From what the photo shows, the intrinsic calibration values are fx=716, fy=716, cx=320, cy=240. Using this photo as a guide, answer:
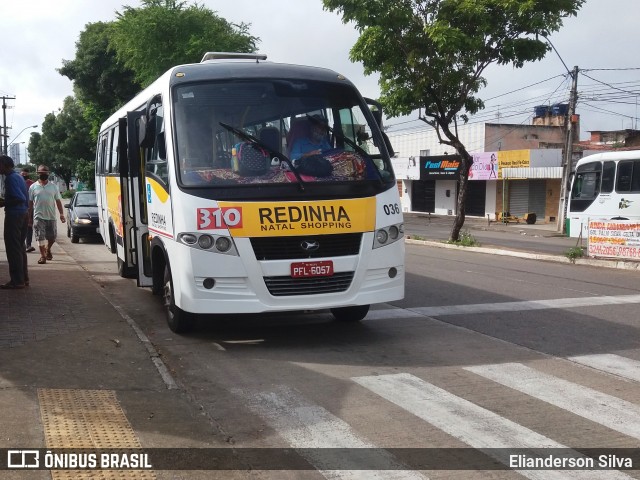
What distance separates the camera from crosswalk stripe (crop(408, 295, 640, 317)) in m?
9.72

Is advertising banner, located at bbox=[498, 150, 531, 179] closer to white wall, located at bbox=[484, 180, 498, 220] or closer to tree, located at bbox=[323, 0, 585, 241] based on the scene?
white wall, located at bbox=[484, 180, 498, 220]

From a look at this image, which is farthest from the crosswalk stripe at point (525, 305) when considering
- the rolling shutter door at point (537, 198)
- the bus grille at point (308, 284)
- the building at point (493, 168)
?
the rolling shutter door at point (537, 198)

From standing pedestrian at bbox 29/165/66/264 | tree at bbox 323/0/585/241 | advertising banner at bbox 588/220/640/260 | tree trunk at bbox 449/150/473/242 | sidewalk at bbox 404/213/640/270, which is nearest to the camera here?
standing pedestrian at bbox 29/165/66/264

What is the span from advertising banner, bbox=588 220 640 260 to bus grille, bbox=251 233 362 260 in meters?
10.5

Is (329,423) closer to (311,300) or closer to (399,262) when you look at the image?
(311,300)

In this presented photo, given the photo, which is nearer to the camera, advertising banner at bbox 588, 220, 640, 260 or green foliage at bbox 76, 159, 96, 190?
advertising banner at bbox 588, 220, 640, 260

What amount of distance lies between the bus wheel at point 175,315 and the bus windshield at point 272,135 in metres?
1.33

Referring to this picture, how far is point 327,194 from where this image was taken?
7410 mm

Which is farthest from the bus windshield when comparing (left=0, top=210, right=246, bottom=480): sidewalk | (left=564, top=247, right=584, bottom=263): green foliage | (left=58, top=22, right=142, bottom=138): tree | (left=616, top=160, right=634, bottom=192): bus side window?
(left=58, top=22, right=142, bottom=138): tree

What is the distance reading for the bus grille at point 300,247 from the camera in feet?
23.4

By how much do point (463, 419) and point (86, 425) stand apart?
2.71 m

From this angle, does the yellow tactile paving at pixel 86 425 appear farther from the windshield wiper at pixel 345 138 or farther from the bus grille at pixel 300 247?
the windshield wiper at pixel 345 138

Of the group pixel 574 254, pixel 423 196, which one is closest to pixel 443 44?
pixel 574 254

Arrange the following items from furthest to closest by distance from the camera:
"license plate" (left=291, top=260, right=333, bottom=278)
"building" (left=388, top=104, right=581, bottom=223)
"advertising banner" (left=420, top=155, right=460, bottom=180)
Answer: "advertising banner" (left=420, top=155, right=460, bottom=180) < "building" (left=388, top=104, right=581, bottom=223) < "license plate" (left=291, top=260, right=333, bottom=278)
